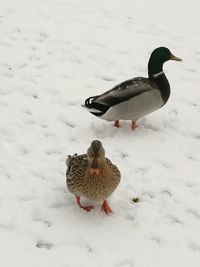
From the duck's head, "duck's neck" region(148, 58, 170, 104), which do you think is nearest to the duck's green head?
"duck's neck" region(148, 58, 170, 104)

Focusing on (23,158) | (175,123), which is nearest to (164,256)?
(23,158)

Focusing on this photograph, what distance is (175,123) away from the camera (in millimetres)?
5305

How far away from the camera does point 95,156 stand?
3.58 metres

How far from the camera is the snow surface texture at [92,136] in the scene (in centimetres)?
369

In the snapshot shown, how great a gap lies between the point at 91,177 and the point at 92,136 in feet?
4.30

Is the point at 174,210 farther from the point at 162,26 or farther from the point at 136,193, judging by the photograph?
the point at 162,26

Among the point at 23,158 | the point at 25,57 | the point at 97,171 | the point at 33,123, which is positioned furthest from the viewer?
the point at 25,57

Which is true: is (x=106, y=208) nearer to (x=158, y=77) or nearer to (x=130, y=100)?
(x=130, y=100)

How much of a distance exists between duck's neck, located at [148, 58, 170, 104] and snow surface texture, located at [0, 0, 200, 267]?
376 mm

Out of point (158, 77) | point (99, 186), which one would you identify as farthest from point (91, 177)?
point (158, 77)

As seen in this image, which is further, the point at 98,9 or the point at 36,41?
the point at 98,9

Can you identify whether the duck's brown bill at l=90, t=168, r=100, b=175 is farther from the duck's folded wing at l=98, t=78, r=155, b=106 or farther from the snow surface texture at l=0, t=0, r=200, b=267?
the duck's folded wing at l=98, t=78, r=155, b=106

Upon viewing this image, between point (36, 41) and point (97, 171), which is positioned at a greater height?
point (97, 171)

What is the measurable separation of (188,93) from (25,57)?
209 cm
